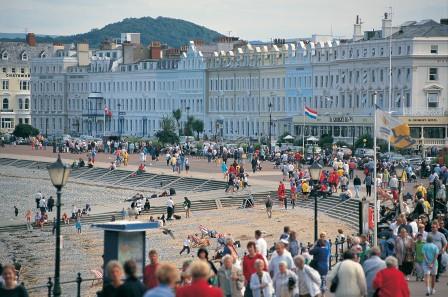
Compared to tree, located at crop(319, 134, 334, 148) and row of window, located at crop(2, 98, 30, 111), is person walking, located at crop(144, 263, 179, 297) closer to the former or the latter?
tree, located at crop(319, 134, 334, 148)

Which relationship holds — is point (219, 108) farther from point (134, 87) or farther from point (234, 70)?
point (134, 87)

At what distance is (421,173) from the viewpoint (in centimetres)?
5794

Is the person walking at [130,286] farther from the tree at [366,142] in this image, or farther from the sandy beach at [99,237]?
the tree at [366,142]

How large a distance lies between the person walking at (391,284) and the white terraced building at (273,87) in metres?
55.0

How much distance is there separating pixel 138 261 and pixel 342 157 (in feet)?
165

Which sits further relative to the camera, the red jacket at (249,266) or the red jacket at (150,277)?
the red jacket at (249,266)

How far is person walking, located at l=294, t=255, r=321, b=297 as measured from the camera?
19.2m

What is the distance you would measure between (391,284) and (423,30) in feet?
216

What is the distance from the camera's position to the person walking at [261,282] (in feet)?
61.5

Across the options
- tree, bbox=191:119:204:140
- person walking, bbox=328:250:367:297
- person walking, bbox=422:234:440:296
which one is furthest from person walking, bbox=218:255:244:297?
tree, bbox=191:119:204:140

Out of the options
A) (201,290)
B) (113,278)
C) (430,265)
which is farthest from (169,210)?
(201,290)

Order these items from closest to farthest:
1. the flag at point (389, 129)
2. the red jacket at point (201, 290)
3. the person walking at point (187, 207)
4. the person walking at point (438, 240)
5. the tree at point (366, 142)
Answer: the red jacket at point (201, 290)
the person walking at point (438, 240)
the flag at point (389, 129)
the person walking at point (187, 207)
the tree at point (366, 142)

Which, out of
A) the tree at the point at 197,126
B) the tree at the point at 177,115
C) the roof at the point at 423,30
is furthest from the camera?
the tree at the point at 177,115

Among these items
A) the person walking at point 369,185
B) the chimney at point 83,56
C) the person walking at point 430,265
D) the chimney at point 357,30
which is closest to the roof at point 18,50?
the chimney at point 83,56
